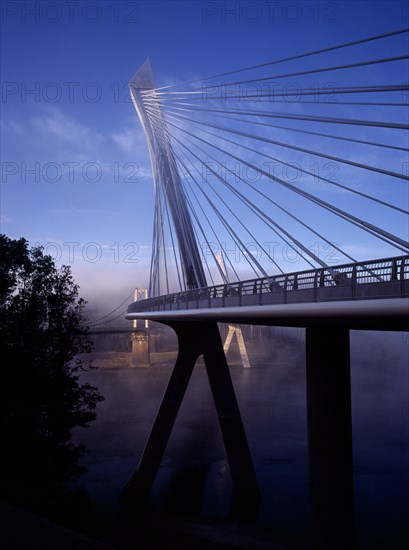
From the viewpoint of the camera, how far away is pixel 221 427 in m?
18.0

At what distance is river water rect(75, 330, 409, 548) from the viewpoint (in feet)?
57.0

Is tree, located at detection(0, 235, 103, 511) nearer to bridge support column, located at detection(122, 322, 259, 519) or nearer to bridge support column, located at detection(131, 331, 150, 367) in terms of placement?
bridge support column, located at detection(122, 322, 259, 519)

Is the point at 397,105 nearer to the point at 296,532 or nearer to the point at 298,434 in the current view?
the point at 296,532

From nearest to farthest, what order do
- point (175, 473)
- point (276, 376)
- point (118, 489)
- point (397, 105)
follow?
point (397, 105)
point (118, 489)
point (175, 473)
point (276, 376)

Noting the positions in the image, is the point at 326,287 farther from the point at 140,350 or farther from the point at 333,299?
the point at 140,350

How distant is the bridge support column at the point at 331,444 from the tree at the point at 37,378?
6.19 metres

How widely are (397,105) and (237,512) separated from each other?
47.7 ft

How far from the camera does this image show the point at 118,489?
20.1m

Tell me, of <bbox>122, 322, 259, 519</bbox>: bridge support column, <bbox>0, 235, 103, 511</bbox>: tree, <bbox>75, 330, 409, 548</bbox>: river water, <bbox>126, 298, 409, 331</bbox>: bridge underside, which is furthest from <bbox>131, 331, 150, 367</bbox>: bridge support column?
<bbox>126, 298, 409, 331</bbox>: bridge underside

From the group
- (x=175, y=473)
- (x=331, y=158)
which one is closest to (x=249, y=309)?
(x=331, y=158)

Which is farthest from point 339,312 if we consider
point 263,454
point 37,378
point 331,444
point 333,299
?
point 263,454

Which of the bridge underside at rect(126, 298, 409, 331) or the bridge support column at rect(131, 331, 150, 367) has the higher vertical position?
the bridge underside at rect(126, 298, 409, 331)

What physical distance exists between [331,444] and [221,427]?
20.2 ft

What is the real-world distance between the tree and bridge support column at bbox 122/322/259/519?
18.1 feet
